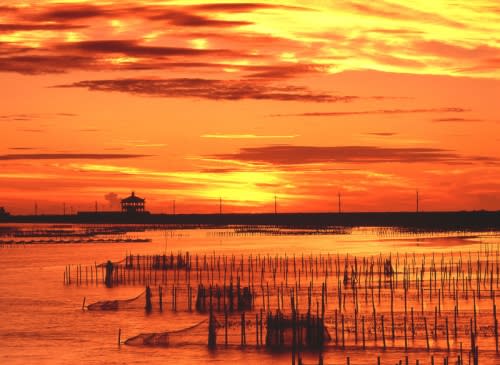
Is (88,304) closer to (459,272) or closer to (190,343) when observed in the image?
(190,343)

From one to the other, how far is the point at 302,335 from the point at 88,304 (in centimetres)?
2350

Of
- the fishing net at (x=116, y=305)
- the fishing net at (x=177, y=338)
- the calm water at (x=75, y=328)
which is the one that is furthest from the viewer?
the fishing net at (x=116, y=305)

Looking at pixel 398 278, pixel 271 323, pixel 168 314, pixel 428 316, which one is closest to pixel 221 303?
pixel 168 314

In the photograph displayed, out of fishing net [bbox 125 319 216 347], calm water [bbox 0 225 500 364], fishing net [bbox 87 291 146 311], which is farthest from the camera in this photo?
fishing net [bbox 87 291 146 311]

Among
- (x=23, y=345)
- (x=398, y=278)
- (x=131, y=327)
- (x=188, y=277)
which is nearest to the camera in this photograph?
(x=23, y=345)

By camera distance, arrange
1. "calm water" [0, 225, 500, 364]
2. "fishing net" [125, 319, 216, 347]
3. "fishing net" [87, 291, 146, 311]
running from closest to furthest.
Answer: "calm water" [0, 225, 500, 364], "fishing net" [125, 319, 216, 347], "fishing net" [87, 291, 146, 311]

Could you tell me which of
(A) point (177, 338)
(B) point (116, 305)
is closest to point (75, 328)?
(B) point (116, 305)

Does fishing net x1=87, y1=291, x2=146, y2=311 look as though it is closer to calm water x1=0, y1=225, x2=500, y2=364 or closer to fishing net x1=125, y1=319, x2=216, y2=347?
calm water x1=0, y1=225, x2=500, y2=364

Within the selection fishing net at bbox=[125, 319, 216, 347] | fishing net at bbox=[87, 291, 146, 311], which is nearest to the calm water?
fishing net at bbox=[125, 319, 216, 347]

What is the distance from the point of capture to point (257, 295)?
206 ft

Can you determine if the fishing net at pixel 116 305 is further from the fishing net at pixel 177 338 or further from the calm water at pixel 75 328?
the fishing net at pixel 177 338

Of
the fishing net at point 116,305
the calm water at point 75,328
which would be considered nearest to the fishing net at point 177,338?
the calm water at point 75,328

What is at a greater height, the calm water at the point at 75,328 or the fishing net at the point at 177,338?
the fishing net at the point at 177,338

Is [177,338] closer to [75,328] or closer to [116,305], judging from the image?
[75,328]
